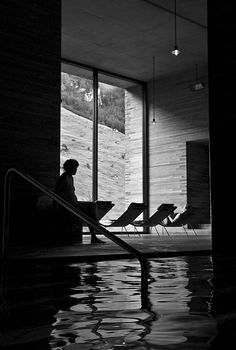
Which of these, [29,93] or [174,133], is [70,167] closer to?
[29,93]

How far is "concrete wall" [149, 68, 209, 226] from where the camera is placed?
1474 cm

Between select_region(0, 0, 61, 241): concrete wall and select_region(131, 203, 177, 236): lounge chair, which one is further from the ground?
select_region(0, 0, 61, 241): concrete wall

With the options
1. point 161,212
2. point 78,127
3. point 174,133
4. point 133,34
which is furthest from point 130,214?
point 174,133

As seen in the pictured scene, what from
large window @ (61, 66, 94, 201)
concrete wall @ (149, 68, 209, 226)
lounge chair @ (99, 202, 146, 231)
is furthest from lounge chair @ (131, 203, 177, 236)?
concrete wall @ (149, 68, 209, 226)

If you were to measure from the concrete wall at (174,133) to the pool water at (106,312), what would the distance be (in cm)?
1129

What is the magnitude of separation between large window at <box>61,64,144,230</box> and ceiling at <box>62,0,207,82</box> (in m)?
0.66

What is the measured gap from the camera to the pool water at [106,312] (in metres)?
1.49

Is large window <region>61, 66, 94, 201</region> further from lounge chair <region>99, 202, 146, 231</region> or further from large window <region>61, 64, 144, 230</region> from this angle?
lounge chair <region>99, 202, 146, 231</region>

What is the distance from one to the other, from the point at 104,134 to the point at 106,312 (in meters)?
13.2

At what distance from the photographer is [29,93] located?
26.5 feet

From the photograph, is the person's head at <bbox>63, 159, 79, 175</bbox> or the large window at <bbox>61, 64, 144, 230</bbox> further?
the large window at <bbox>61, 64, 144, 230</bbox>

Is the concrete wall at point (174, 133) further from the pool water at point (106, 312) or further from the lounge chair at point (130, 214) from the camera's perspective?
the pool water at point (106, 312)

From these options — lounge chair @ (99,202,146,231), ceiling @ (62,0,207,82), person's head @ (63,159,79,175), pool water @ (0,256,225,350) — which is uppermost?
ceiling @ (62,0,207,82)

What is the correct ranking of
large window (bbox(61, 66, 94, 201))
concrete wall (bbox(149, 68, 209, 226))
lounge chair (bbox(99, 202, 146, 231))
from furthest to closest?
concrete wall (bbox(149, 68, 209, 226)), large window (bbox(61, 66, 94, 201)), lounge chair (bbox(99, 202, 146, 231))
